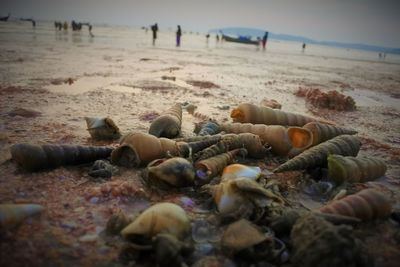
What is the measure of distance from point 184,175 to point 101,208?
3.04 feet

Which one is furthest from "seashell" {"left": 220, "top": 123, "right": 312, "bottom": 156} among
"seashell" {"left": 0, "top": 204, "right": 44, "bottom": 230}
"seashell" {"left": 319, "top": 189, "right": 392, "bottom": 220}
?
"seashell" {"left": 0, "top": 204, "right": 44, "bottom": 230}

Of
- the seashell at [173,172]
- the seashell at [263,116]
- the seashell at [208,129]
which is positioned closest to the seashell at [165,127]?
the seashell at [208,129]

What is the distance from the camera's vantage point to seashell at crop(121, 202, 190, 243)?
7.57 ft

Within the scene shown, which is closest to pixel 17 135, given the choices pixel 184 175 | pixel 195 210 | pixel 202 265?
pixel 184 175

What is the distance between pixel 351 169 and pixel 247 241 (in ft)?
6.50

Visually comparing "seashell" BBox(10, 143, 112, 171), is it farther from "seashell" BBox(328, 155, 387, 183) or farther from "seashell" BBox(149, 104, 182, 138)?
"seashell" BBox(328, 155, 387, 183)

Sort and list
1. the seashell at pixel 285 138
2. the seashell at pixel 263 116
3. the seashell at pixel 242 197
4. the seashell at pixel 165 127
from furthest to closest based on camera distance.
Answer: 1. the seashell at pixel 263 116
2. the seashell at pixel 165 127
3. the seashell at pixel 285 138
4. the seashell at pixel 242 197

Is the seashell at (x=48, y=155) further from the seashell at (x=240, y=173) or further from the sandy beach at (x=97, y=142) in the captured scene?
the seashell at (x=240, y=173)

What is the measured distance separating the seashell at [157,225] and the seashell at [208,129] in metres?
2.30

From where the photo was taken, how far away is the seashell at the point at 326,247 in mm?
2037

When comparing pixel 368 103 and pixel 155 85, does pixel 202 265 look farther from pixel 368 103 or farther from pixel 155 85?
pixel 368 103

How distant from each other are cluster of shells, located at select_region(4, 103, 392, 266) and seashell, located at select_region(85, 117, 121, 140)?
16mm

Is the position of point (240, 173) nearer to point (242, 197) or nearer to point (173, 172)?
point (242, 197)

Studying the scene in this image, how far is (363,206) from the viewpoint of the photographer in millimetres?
2717
